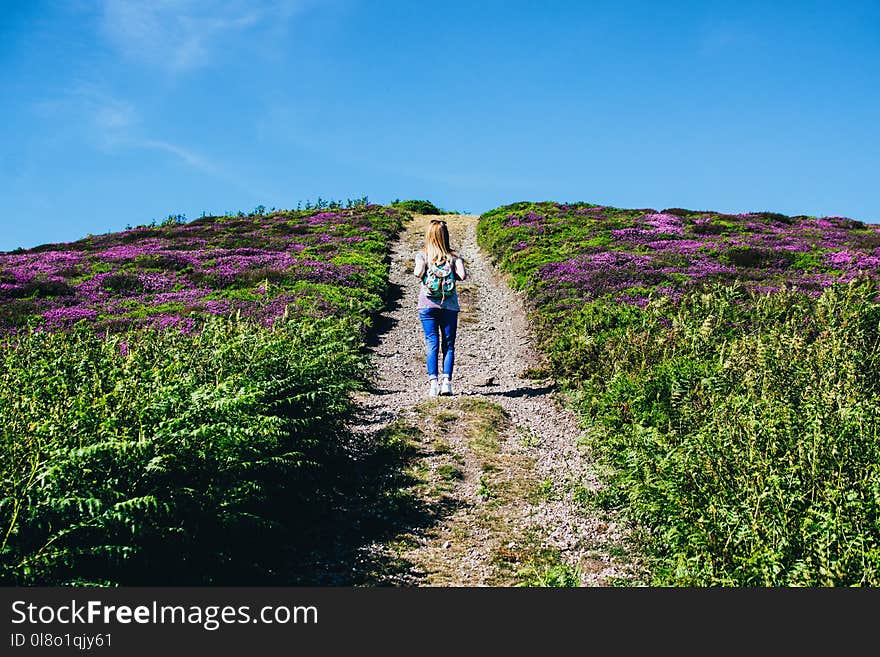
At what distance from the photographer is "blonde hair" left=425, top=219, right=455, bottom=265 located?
40.7 feet

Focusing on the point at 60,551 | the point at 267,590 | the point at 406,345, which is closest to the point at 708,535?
the point at 267,590

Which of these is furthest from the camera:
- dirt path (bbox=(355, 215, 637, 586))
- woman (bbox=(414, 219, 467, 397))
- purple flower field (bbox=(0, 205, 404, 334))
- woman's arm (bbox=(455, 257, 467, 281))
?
purple flower field (bbox=(0, 205, 404, 334))

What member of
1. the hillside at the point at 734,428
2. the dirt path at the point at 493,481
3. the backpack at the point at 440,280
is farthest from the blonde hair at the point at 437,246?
the hillside at the point at 734,428

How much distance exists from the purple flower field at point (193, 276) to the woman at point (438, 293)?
3388mm

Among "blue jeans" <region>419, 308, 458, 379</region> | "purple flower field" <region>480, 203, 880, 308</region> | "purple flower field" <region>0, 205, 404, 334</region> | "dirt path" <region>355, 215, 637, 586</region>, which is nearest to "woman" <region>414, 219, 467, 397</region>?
"blue jeans" <region>419, 308, 458, 379</region>

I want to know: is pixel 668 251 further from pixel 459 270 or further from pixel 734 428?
pixel 734 428

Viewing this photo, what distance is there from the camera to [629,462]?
760cm

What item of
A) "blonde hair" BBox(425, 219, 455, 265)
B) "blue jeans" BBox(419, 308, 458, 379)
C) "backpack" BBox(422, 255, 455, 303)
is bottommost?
"blue jeans" BBox(419, 308, 458, 379)

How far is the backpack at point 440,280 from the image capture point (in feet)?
40.7

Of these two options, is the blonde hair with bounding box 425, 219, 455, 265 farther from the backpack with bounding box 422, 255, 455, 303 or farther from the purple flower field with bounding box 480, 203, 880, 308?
the purple flower field with bounding box 480, 203, 880, 308

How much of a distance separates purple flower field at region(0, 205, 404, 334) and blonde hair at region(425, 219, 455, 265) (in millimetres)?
3525

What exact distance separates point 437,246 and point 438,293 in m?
0.87

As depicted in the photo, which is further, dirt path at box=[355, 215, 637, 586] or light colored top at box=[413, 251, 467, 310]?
light colored top at box=[413, 251, 467, 310]

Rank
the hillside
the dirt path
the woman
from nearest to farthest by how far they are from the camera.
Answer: the hillside → the dirt path → the woman
